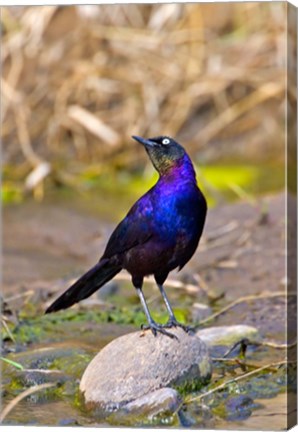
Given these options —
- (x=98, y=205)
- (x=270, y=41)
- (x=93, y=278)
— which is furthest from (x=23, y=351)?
(x=270, y=41)

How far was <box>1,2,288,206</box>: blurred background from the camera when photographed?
888 cm

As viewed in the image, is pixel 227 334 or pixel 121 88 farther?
pixel 121 88

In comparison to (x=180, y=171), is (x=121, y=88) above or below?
below

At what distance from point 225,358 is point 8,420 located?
105cm

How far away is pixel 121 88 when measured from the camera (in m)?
8.96

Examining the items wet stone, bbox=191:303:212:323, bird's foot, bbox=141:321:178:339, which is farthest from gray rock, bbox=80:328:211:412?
wet stone, bbox=191:303:212:323

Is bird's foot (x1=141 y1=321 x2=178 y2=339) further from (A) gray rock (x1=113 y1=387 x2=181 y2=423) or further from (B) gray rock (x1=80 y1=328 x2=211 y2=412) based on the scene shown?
(A) gray rock (x1=113 y1=387 x2=181 y2=423)

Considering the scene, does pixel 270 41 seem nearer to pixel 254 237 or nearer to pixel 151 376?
pixel 254 237

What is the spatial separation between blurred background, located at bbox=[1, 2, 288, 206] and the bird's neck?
4.08 meters

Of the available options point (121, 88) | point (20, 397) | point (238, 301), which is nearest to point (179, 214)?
point (20, 397)

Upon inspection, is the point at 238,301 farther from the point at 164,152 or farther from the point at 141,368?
the point at 164,152

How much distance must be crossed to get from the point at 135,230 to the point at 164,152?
0.32 metres

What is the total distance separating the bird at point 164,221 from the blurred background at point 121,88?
4.00 m

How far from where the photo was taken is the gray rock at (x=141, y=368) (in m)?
4.40
